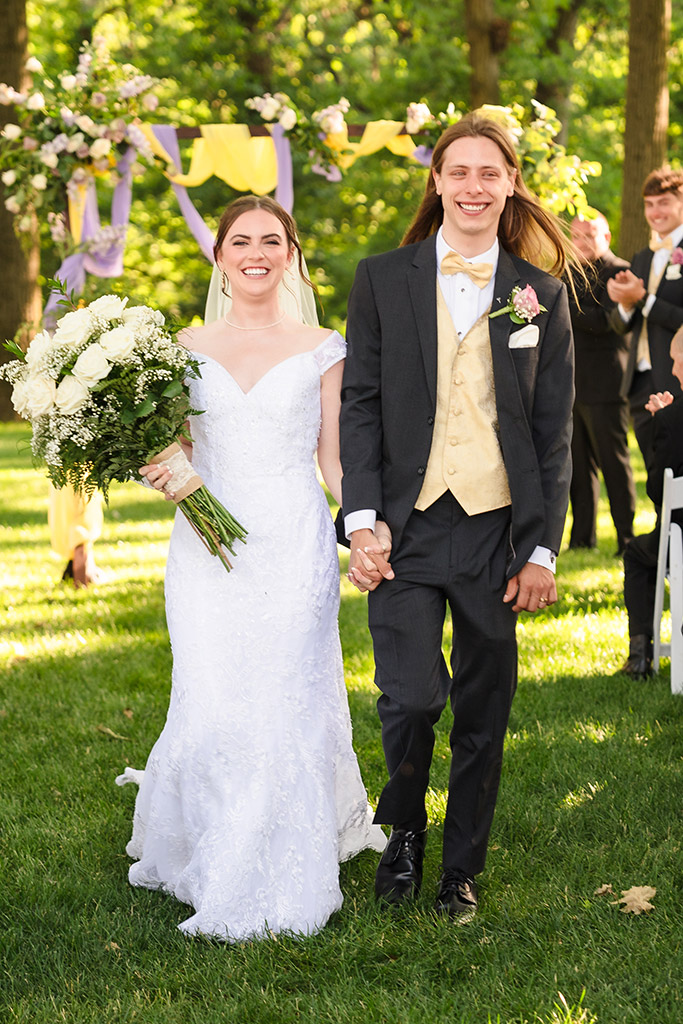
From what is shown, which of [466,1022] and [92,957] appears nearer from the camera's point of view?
[466,1022]

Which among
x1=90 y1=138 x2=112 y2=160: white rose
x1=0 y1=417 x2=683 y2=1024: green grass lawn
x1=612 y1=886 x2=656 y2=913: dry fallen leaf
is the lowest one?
x1=0 y1=417 x2=683 y2=1024: green grass lawn

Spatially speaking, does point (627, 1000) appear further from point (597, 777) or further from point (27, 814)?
point (27, 814)

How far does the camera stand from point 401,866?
12.4 ft

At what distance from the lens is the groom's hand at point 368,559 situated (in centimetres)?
353

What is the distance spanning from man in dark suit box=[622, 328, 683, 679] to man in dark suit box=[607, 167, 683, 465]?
3.55ft

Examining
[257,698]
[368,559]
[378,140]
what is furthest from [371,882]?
[378,140]

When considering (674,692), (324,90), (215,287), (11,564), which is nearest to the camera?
(215,287)

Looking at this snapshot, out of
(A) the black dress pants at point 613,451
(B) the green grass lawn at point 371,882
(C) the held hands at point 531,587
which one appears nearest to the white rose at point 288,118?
(A) the black dress pants at point 613,451

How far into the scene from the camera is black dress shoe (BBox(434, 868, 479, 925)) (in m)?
3.62

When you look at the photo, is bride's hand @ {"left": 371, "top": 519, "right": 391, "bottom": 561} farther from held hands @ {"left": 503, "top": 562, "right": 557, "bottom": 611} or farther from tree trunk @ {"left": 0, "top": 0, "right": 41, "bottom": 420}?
tree trunk @ {"left": 0, "top": 0, "right": 41, "bottom": 420}

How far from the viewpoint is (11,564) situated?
31.6 ft

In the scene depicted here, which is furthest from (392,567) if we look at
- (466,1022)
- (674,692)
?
(674,692)

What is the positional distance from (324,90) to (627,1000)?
25.8 metres

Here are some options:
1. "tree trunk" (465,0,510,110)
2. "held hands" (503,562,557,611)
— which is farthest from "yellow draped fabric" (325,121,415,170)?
"tree trunk" (465,0,510,110)
